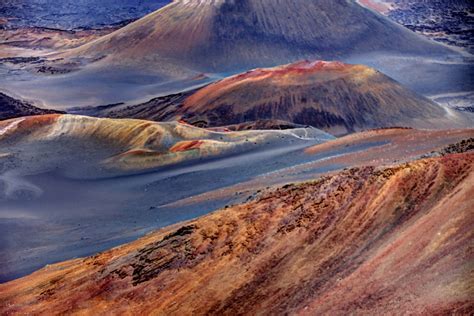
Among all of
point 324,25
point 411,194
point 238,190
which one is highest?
point 324,25

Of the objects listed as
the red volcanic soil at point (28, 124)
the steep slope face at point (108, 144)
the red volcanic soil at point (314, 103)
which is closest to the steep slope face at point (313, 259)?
the steep slope face at point (108, 144)

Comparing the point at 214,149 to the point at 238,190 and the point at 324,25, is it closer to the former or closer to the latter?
the point at 238,190

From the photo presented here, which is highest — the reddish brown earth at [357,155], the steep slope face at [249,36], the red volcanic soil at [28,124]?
the steep slope face at [249,36]

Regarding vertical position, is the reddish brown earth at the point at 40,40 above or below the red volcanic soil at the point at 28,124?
above

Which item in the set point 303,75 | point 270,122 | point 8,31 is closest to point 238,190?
point 270,122

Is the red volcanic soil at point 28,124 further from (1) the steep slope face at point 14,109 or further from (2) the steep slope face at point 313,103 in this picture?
(1) the steep slope face at point 14,109

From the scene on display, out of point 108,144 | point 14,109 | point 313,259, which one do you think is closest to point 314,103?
point 108,144
